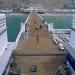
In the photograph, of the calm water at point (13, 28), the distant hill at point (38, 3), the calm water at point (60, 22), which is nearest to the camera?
the calm water at point (13, 28)

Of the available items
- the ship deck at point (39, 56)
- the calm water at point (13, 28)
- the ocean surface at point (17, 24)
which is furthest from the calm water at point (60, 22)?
the ship deck at point (39, 56)

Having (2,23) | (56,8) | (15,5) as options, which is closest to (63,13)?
(56,8)

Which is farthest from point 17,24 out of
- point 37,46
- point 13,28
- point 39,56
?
point 39,56

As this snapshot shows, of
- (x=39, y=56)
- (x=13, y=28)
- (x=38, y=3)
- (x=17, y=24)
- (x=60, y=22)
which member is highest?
(x=39, y=56)

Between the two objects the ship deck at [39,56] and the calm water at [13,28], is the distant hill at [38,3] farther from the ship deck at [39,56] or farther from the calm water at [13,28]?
the ship deck at [39,56]

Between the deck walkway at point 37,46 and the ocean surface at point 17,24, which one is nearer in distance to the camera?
the deck walkway at point 37,46

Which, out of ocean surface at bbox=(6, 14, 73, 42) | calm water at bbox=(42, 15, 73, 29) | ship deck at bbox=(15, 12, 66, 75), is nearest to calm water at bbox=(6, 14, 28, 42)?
ocean surface at bbox=(6, 14, 73, 42)

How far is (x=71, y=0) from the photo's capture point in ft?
308

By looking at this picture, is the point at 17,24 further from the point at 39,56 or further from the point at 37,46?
the point at 39,56

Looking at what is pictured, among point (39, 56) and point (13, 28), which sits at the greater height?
point (39, 56)

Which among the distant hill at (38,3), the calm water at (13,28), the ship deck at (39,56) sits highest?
the ship deck at (39,56)

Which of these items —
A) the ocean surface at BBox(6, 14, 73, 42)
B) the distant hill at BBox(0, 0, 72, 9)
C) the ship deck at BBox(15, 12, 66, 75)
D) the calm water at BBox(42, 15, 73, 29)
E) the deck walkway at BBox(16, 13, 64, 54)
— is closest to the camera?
the ship deck at BBox(15, 12, 66, 75)

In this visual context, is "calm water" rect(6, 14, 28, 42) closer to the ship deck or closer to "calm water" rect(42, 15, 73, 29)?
"calm water" rect(42, 15, 73, 29)

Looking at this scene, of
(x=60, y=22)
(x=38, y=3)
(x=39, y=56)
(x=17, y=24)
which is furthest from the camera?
(x=38, y=3)
